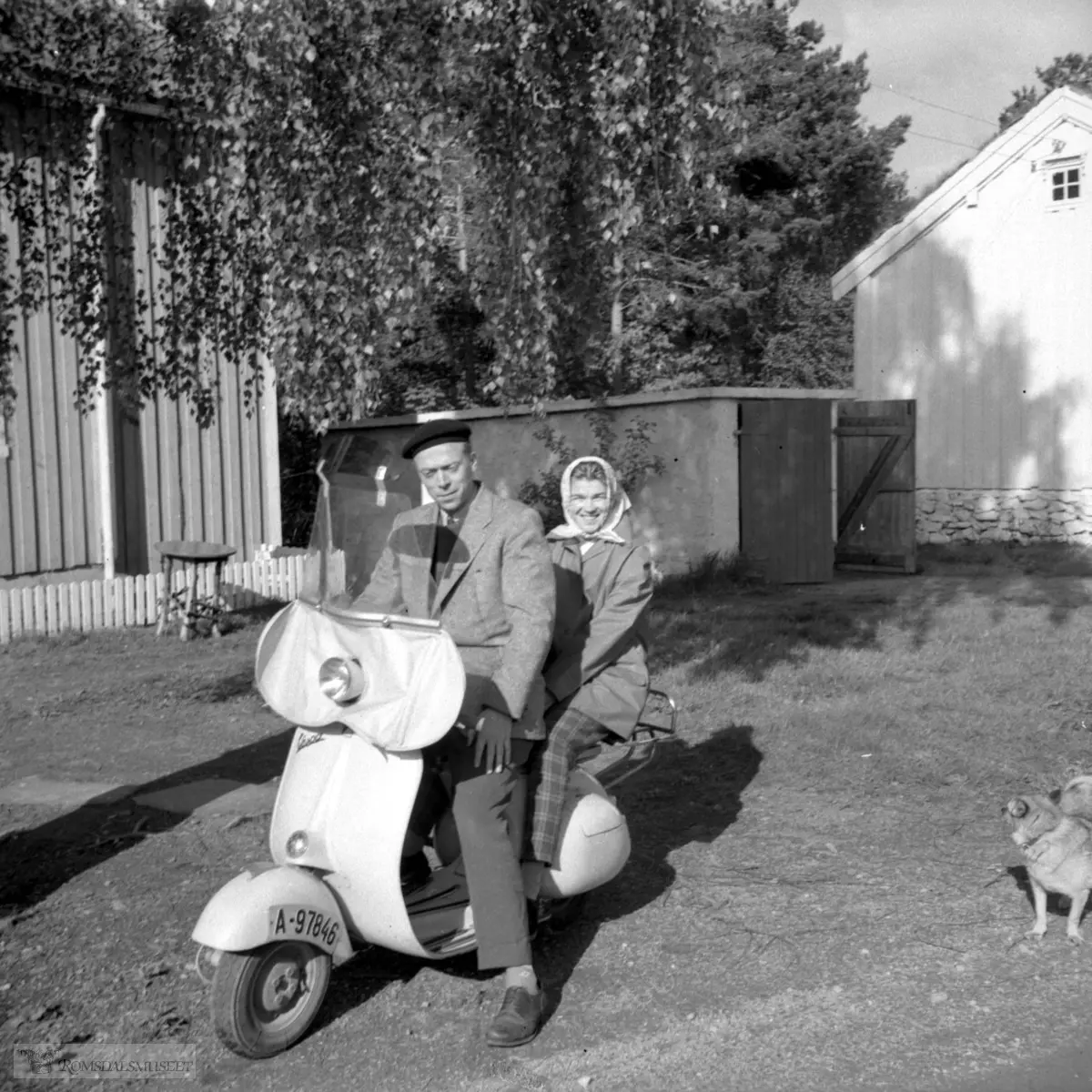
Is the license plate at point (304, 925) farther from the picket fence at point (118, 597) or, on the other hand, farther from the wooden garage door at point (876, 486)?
the wooden garage door at point (876, 486)

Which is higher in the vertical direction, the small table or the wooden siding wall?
the wooden siding wall

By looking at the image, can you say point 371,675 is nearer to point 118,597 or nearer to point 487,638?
point 487,638

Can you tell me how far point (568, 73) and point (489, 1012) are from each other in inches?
201

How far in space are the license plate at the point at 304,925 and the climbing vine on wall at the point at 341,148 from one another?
3740mm

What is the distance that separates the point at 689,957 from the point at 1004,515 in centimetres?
1580

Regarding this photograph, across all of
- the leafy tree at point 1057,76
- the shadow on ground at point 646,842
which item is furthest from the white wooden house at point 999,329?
the leafy tree at point 1057,76

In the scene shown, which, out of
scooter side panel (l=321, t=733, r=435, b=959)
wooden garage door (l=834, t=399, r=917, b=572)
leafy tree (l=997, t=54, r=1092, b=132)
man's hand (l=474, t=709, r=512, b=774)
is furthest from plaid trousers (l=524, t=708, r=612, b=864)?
leafy tree (l=997, t=54, r=1092, b=132)

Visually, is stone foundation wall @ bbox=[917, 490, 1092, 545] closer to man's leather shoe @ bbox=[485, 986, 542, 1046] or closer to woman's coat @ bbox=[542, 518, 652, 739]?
woman's coat @ bbox=[542, 518, 652, 739]

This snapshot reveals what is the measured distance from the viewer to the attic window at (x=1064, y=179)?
60.8 ft

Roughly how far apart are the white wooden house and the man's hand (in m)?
16.2

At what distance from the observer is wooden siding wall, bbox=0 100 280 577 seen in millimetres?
13047

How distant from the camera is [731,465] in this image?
594 inches

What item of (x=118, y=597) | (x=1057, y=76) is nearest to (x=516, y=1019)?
(x=118, y=597)

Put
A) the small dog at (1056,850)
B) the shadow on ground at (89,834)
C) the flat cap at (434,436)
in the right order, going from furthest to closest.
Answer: the shadow on ground at (89,834) < the small dog at (1056,850) < the flat cap at (434,436)
